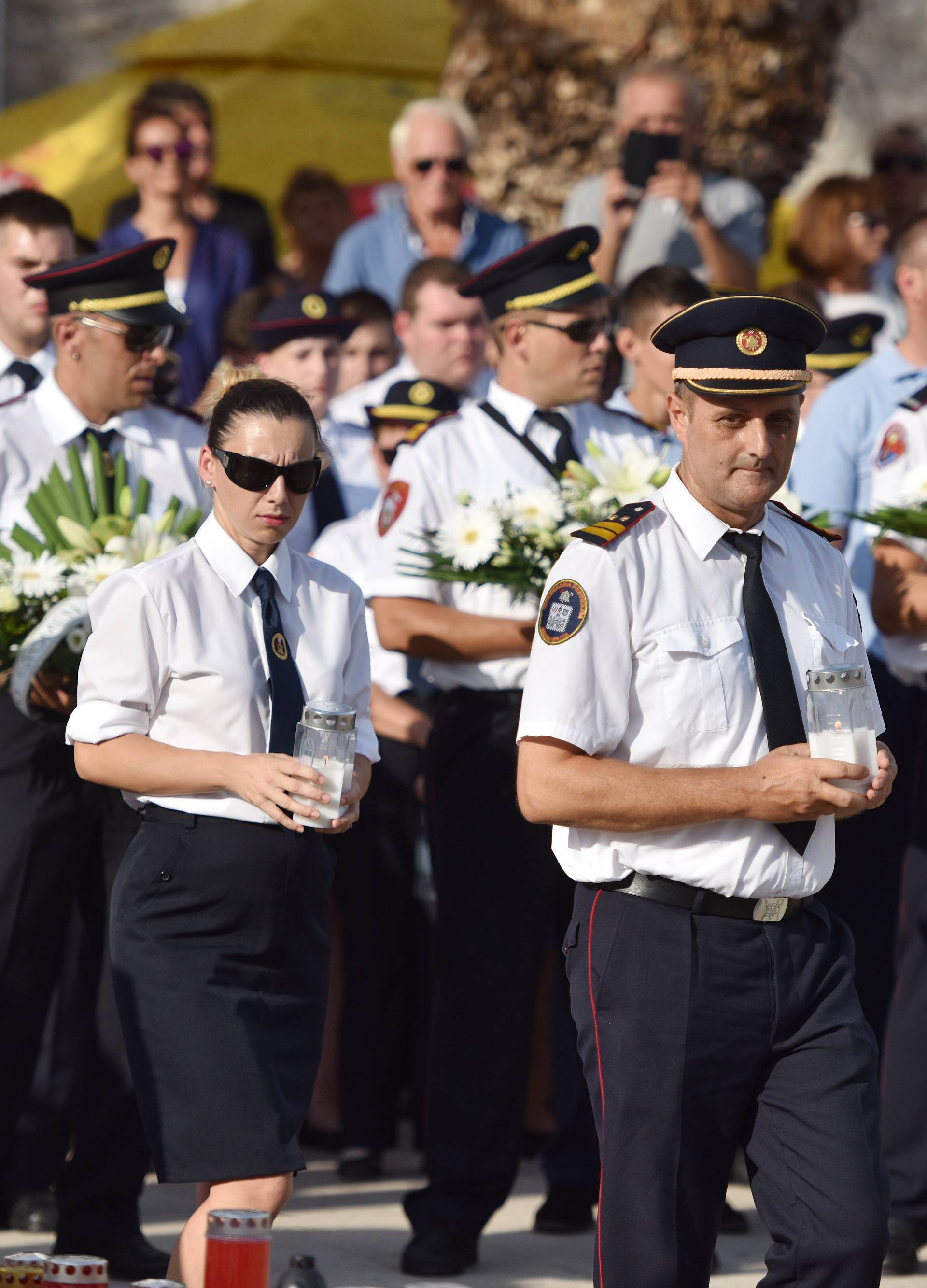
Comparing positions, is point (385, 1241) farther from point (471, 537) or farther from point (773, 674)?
point (773, 674)

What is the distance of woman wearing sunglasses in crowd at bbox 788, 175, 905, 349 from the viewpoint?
819 centimetres

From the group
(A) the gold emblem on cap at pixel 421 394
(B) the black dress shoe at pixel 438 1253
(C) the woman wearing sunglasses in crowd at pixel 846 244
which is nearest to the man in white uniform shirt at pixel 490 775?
(B) the black dress shoe at pixel 438 1253

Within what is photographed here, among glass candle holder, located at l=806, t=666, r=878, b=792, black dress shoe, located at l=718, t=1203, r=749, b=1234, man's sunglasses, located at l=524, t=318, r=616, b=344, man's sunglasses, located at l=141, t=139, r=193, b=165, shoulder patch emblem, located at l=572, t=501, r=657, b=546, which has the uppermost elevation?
man's sunglasses, located at l=141, t=139, r=193, b=165

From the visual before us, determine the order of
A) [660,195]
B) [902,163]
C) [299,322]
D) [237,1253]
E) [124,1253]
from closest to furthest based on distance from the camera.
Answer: [237,1253] < [124,1253] < [299,322] < [660,195] < [902,163]

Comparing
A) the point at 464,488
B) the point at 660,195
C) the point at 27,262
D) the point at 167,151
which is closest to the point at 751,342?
the point at 464,488

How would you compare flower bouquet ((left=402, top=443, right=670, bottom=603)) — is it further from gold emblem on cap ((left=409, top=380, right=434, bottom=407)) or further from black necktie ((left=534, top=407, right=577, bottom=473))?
gold emblem on cap ((left=409, top=380, right=434, bottom=407))

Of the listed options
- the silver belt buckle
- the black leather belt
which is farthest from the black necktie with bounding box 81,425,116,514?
the silver belt buckle

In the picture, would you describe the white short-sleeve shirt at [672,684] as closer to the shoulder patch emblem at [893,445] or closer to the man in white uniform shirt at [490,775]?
the man in white uniform shirt at [490,775]

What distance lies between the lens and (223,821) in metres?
3.88

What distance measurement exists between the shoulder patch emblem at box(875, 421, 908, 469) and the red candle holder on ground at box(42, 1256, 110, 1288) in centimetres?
341

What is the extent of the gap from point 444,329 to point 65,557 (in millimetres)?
2392

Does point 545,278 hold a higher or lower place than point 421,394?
higher

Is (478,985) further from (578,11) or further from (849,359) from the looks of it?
(578,11)

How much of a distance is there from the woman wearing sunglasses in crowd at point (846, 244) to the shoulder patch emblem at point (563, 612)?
4911mm
